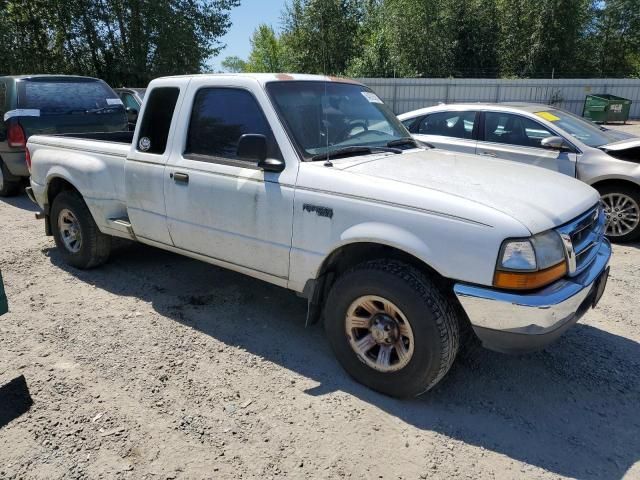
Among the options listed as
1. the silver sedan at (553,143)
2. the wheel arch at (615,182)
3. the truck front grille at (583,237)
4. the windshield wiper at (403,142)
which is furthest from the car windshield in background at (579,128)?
the truck front grille at (583,237)

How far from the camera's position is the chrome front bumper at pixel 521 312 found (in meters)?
2.62

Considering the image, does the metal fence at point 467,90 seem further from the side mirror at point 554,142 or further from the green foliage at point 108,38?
the side mirror at point 554,142

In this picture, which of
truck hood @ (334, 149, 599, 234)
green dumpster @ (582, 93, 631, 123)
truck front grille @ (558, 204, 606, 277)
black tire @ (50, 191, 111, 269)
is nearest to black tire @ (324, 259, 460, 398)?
truck hood @ (334, 149, 599, 234)

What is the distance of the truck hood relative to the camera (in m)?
2.76

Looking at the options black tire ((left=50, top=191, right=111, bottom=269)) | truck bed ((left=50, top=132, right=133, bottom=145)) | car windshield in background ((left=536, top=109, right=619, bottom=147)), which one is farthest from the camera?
car windshield in background ((left=536, top=109, right=619, bottom=147))

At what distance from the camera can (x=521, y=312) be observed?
261 centimetres

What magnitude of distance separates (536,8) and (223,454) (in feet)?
122

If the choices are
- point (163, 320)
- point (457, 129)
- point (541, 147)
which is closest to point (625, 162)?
point (541, 147)

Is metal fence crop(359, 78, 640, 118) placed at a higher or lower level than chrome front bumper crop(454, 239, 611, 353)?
higher

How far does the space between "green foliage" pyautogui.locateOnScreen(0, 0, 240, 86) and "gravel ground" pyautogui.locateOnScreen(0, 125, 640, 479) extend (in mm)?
19296

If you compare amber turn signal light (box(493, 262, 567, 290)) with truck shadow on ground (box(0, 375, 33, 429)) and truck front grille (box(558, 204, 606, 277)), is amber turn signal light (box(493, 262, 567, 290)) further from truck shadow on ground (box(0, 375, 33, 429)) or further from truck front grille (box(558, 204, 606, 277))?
truck shadow on ground (box(0, 375, 33, 429))

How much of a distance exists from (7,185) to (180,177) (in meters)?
6.25

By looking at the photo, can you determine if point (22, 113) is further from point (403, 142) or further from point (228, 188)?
point (403, 142)

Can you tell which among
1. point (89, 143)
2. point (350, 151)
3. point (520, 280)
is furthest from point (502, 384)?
point (89, 143)
